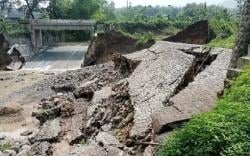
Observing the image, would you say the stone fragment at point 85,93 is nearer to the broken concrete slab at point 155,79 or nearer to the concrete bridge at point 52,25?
the broken concrete slab at point 155,79

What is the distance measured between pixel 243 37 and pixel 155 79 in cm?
632

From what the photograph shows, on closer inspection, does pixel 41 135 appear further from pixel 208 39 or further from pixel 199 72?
pixel 208 39

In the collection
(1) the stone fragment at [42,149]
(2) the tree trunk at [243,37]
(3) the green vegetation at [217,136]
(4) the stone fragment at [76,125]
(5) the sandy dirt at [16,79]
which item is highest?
(2) the tree trunk at [243,37]

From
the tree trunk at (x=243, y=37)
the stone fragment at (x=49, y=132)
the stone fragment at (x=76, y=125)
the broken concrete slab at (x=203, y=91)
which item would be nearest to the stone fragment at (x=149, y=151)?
the broken concrete slab at (x=203, y=91)

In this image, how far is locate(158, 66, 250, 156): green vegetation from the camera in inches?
242

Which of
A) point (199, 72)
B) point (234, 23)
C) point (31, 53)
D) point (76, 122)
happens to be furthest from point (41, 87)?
point (31, 53)

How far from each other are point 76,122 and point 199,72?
18.3 ft

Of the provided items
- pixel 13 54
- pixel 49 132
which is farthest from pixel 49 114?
pixel 13 54

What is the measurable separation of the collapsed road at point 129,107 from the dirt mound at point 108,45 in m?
12.5

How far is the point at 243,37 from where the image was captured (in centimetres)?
1002

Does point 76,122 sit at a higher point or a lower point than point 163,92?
lower

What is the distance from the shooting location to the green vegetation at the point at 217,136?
6.15 m

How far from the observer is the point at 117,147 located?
38.5ft

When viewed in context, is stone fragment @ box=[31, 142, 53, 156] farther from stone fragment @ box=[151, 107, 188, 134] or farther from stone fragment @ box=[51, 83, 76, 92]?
stone fragment @ box=[51, 83, 76, 92]
